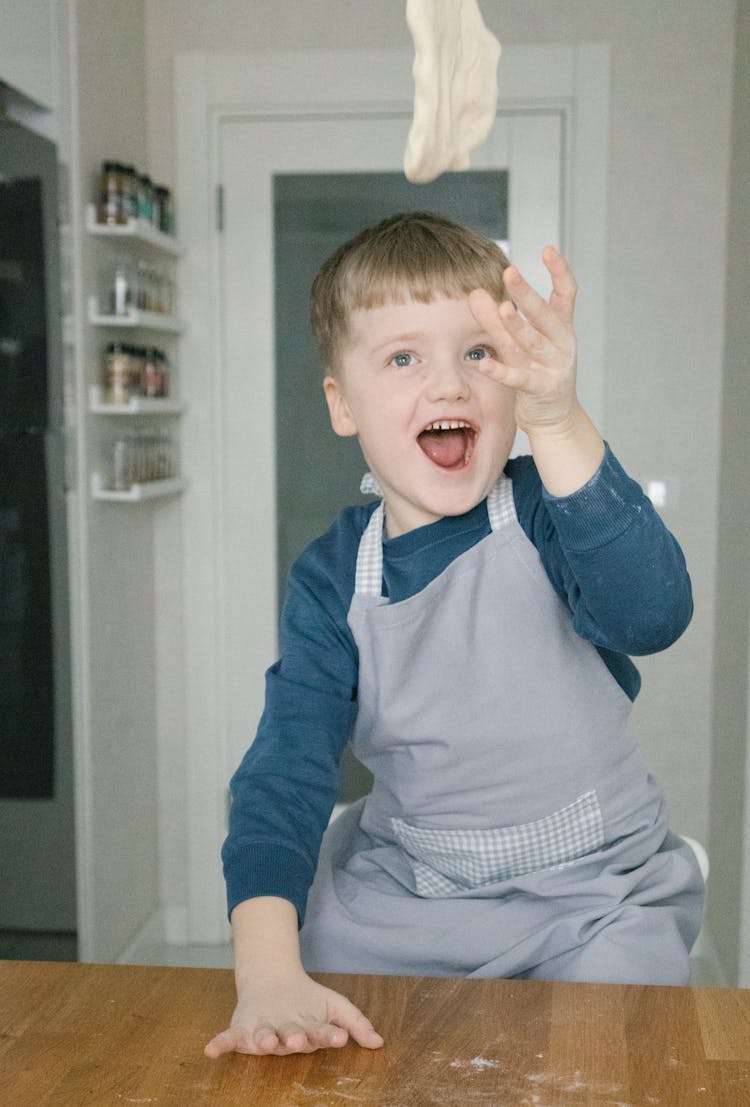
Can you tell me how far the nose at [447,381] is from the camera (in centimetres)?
109

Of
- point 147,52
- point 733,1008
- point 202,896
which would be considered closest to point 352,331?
point 733,1008

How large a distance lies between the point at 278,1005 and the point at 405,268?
2.21 ft

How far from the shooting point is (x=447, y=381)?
1.09m

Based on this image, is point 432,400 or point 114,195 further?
point 114,195

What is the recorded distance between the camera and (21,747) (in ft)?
7.21

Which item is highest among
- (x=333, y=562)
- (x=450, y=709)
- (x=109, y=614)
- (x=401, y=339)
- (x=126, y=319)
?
(x=126, y=319)

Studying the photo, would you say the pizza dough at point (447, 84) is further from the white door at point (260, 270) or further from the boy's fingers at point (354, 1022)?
the white door at point (260, 270)

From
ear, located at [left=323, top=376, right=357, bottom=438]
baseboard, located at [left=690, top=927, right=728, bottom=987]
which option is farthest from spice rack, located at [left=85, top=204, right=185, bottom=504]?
baseboard, located at [left=690, top=927, right=728, bottom=987]

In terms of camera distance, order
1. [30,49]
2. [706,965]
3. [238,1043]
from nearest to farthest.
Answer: [238,1043], [30,49], [706,965]

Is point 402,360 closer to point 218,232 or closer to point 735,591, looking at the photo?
point 735,591

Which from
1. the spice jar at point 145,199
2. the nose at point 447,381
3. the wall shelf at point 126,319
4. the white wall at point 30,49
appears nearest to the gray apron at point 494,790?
the nose at point 447,381

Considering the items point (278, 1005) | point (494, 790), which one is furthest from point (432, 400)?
point (278, 1005)

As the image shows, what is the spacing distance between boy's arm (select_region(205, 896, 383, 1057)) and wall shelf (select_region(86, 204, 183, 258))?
6.11 ft

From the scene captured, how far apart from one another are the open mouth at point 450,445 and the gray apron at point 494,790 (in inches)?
2.8
